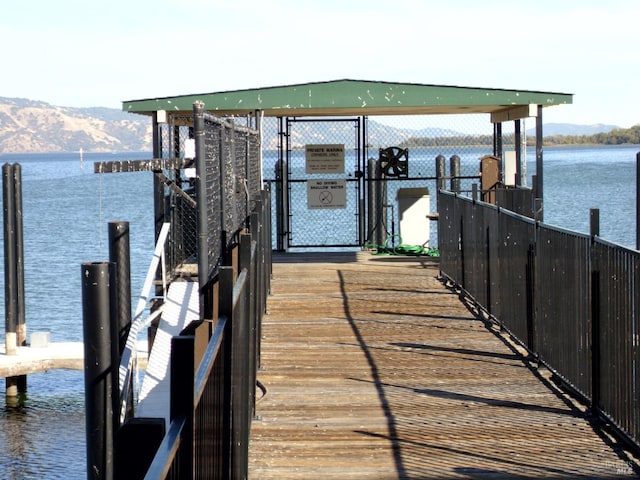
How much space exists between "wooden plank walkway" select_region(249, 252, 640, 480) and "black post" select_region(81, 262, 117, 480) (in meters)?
1.01

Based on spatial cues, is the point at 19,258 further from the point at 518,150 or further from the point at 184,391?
the point at 184,391

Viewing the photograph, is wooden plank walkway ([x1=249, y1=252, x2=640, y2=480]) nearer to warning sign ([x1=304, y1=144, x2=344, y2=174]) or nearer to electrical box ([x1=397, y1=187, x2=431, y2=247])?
electrical box ([x1=397, y1=187, x2=431, y2=247])

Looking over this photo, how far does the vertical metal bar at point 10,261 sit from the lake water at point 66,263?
1.51 metres

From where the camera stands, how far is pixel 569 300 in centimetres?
950

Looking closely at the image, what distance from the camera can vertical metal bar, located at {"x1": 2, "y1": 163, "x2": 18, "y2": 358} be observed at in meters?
19.0

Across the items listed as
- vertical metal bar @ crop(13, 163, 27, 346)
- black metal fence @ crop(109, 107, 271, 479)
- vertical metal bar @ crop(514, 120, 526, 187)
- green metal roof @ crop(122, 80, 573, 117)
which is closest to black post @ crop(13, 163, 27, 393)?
vertical metal bar @ crop(13, 163, 27, 346)

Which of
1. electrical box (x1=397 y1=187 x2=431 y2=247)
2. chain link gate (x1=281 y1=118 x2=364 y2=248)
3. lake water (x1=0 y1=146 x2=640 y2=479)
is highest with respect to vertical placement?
chain link gate (x1=281 y1=118 x2=364 y2=248)

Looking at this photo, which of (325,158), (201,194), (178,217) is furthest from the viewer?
(325,158)

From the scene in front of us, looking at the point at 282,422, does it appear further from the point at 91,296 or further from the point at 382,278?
the point at 382,278

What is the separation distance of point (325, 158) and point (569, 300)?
1261cm

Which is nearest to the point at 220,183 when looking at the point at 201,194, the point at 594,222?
the point at 201,194

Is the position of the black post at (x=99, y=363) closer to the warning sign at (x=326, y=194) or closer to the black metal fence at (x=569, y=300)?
the black metal fence at (x=569, y=300)

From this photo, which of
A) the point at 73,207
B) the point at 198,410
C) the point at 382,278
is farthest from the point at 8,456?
the point at 73,207

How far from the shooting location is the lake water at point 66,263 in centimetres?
1769
